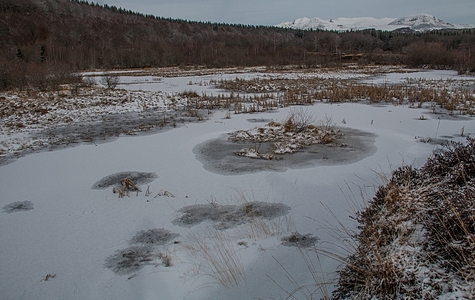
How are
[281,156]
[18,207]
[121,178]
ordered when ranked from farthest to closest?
[281,156] < [121,178] < [18,207]

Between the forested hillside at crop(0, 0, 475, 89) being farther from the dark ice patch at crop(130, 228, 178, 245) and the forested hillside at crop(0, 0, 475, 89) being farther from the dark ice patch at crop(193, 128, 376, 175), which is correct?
the dark ice patch at crop(130, 228, 178, 245)

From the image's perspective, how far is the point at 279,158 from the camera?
24.2ft

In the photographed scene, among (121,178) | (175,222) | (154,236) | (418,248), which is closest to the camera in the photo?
(418,248)

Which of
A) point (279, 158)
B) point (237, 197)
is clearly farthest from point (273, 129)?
point (237, 197)

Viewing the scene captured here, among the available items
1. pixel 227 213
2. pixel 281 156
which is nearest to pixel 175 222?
pixel 227 213

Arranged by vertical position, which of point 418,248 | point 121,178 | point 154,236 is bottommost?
point 154,236

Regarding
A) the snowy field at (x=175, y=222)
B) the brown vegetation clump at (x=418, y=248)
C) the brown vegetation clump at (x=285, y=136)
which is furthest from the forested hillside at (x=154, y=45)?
the brown vegetation clump at (x=418, y=248)

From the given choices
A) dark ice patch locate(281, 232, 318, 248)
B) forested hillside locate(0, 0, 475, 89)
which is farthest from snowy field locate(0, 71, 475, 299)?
forested hillside locate(0, 0, 475, 89)

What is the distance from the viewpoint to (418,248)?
255cm

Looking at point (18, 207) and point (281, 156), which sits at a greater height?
point (281, 156)

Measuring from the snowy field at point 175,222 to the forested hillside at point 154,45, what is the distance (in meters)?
15.5

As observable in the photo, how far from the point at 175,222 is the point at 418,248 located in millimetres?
3132

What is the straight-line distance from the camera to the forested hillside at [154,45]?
43438 millimetres

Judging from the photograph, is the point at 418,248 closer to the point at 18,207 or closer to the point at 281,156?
the point at 281,156
